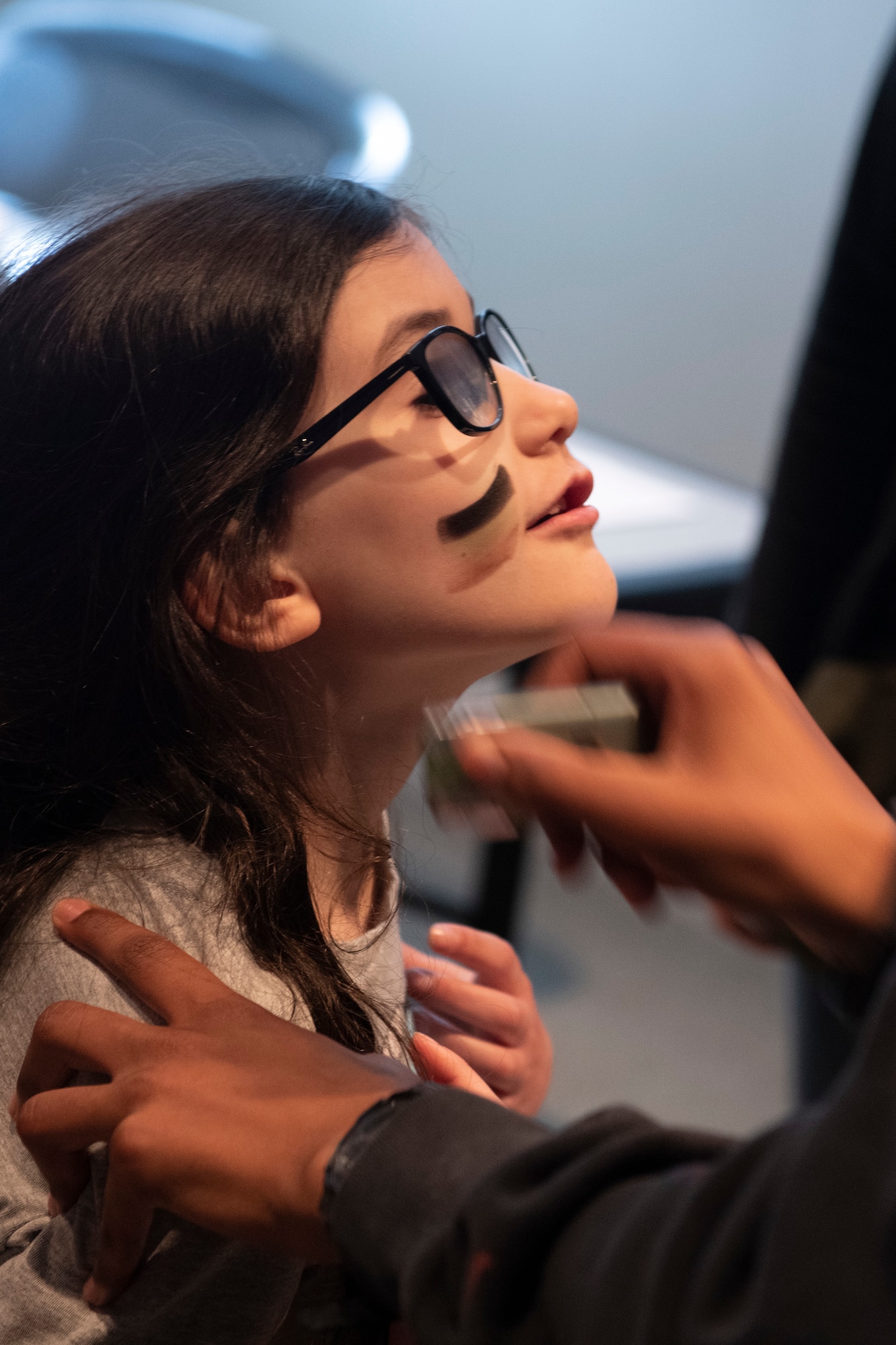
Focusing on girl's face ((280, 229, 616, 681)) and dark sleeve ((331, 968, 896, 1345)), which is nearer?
dark sleeve ((331, 968, 896, 1345))

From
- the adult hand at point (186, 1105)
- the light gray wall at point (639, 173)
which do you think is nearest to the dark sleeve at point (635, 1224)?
the adult hand at point (186, 1105)

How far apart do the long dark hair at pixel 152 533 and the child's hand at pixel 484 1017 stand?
0.49 ft

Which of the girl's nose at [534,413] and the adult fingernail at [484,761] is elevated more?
the girl's nose at [534,413]

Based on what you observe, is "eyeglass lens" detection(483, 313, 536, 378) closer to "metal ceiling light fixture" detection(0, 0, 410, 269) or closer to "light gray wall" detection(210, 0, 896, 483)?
"metal ceiling light fixture" detection(0, 0, 410, 269)

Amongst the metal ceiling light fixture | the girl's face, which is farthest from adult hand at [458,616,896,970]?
the metal ceiling light fixture

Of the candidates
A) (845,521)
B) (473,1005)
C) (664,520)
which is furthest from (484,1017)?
(664,520)

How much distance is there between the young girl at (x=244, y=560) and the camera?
765 millimetres

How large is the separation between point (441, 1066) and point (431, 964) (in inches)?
6.1

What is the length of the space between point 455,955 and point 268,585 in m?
0.32

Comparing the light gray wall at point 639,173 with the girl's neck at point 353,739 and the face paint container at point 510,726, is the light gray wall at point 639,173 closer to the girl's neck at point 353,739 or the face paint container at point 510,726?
the girl's neck at point 353,739

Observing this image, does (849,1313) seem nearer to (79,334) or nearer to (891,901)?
(891,901)

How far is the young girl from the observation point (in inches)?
30.1

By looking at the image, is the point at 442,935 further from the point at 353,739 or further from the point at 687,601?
the point at 687,601

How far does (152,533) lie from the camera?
2.54ft
